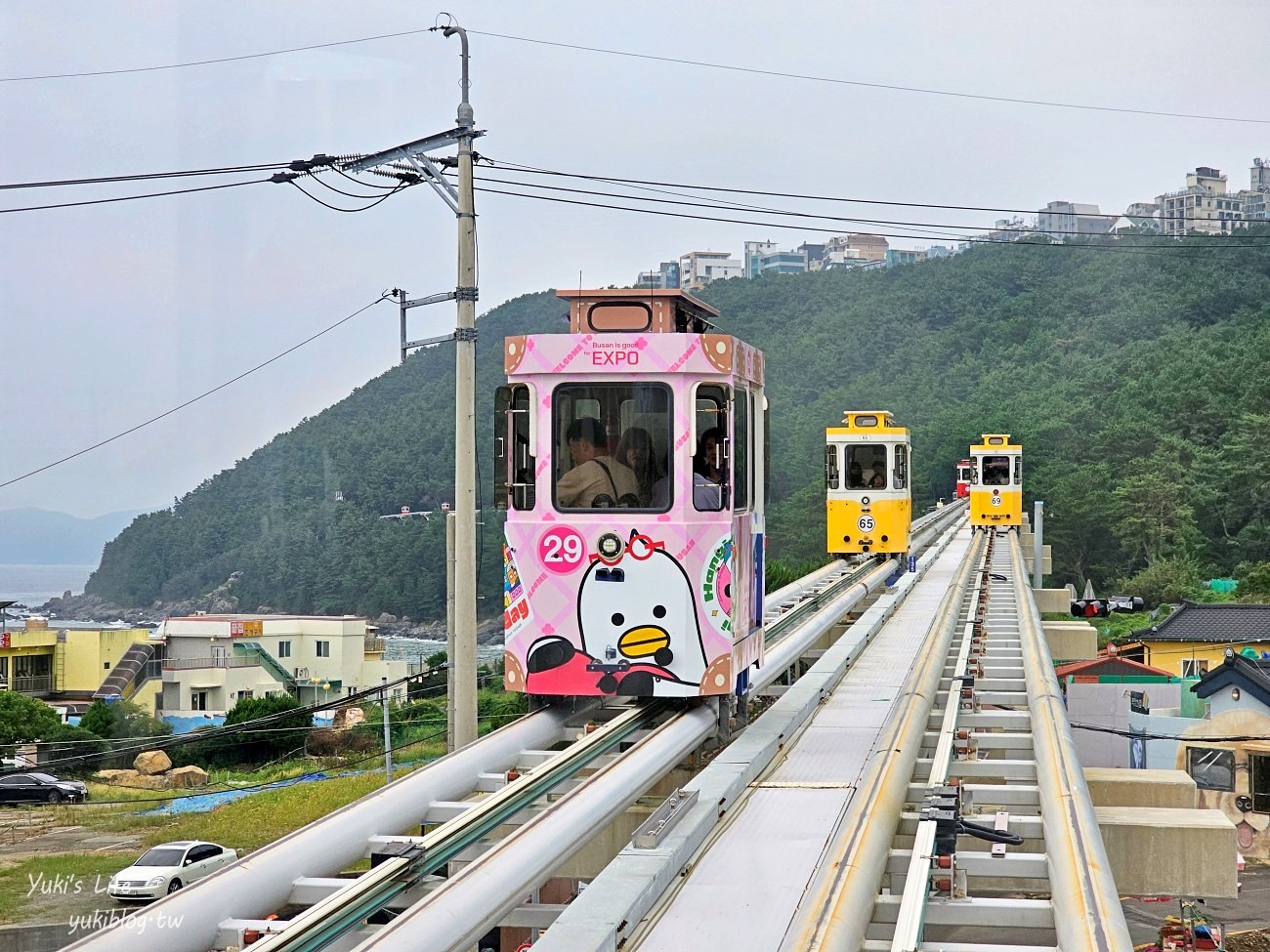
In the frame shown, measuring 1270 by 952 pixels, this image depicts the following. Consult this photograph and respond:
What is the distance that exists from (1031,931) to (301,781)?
11439mm

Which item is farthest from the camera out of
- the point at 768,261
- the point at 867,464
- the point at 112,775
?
the point at 768,261

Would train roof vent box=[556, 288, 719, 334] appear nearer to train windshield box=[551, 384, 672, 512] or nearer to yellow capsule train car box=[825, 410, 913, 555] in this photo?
train windshield box=[551, 384, 672, 512]

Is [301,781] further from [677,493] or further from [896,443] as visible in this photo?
[896,443]

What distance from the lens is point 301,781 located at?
49.5 feet

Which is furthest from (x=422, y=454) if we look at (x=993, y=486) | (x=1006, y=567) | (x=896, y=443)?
(x=993, y=486)

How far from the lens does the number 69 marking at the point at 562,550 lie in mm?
7395

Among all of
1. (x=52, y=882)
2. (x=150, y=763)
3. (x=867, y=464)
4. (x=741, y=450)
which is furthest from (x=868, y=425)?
(x=52, y=882)

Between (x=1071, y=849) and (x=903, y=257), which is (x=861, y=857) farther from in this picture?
(x=903, y=257)

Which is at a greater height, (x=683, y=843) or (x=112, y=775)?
(x=683, y=843)

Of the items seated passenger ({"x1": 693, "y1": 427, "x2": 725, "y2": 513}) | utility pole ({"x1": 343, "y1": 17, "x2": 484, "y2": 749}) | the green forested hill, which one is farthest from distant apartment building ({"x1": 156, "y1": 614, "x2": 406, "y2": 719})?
seated passenger ({"x1": 693, "y1": 427, "x2": 725, "y2": 513})

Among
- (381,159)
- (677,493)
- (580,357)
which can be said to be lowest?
(677,493)

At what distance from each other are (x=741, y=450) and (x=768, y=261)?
2851 inches

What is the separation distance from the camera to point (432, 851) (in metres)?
4.83

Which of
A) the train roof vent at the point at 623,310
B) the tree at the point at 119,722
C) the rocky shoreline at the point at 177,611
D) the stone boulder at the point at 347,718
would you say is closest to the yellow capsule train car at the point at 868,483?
the rocky shoreline at the point at 177,611
